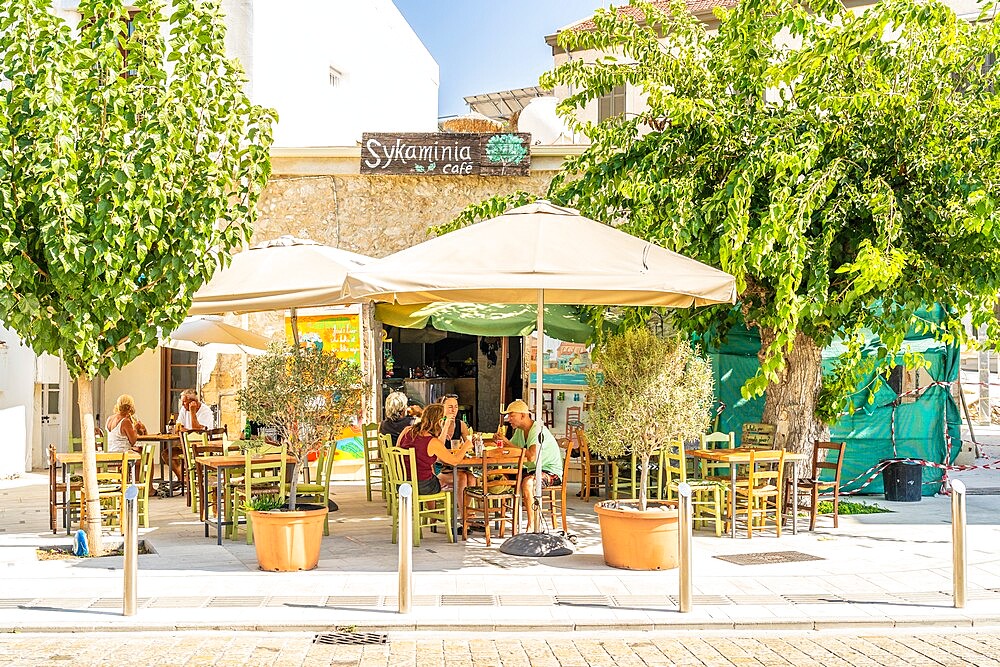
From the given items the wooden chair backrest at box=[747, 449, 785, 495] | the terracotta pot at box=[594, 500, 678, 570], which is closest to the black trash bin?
the wooden chair backrest at box=[747, 449, 785, 495]

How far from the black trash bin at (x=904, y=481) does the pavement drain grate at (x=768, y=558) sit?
14.0ft

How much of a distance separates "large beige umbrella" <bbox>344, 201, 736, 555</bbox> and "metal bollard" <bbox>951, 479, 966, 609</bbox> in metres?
2.21

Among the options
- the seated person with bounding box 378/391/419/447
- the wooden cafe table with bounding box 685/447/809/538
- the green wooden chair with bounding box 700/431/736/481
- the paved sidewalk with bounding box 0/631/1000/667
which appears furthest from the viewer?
the seated person with bounding box 378/391/419/447

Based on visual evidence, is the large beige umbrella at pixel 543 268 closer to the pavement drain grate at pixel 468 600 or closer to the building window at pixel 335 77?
the pavement drain grate at pixel 468 600

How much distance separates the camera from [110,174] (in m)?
8.07

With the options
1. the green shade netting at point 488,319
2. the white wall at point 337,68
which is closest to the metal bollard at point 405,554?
the green shade netting at point 488,319

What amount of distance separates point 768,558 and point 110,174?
20.8 ft

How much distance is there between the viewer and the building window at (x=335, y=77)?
1961 centimetres

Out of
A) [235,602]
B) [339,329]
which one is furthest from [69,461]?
[339,329]

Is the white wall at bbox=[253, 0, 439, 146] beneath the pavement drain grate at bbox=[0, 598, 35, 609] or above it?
above

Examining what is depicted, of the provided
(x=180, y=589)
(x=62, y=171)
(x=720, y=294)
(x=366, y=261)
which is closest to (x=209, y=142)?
(x=62, y=171)

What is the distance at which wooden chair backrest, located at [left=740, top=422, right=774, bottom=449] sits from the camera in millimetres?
11289

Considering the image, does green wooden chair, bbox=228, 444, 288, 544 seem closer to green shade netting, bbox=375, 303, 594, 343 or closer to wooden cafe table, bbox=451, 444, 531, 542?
wooden cafe table, bbox=451, 444, 531, 542

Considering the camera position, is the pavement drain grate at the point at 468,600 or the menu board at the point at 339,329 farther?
the menu board at the point at 339,329
